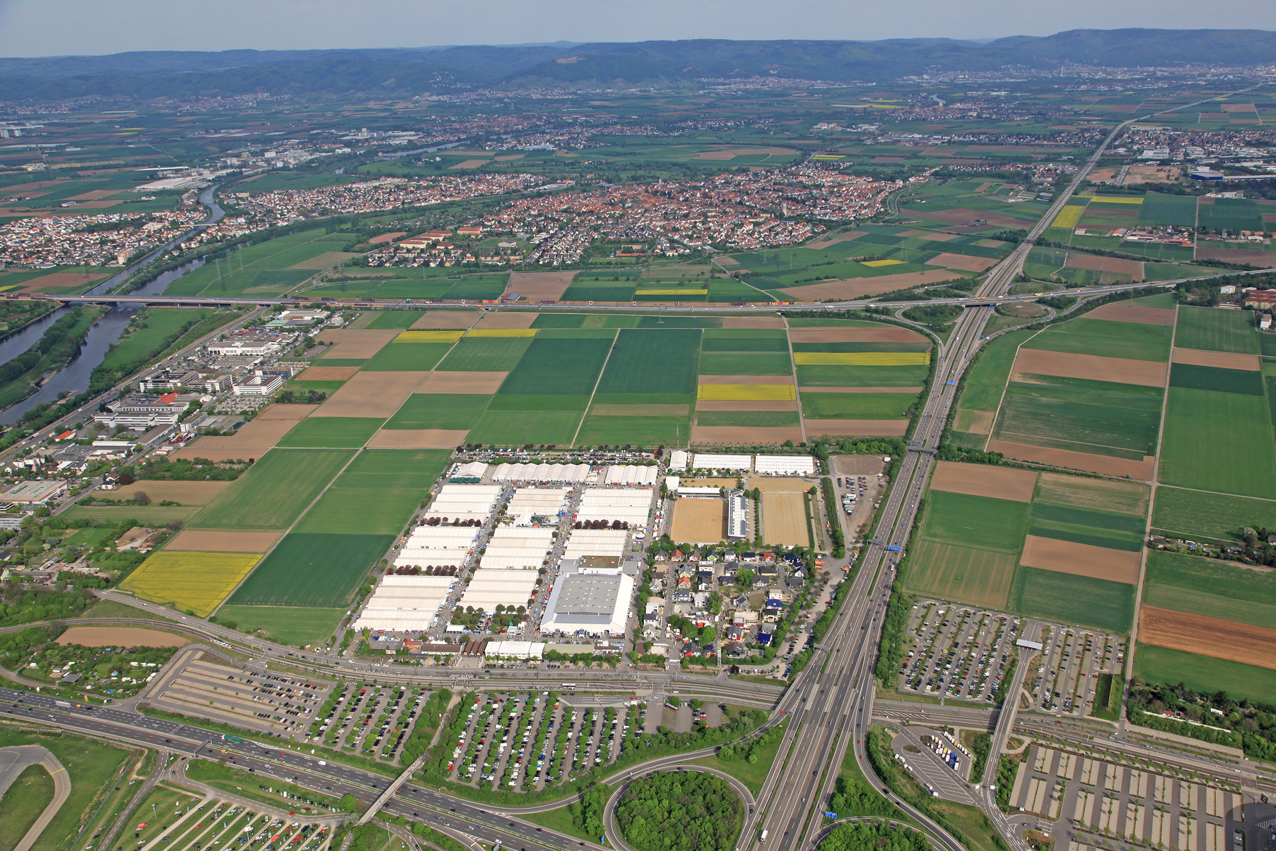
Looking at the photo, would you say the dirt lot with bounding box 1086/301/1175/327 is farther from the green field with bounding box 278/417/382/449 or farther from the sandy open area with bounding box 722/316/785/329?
the green field with bounding box 278/417/382/449

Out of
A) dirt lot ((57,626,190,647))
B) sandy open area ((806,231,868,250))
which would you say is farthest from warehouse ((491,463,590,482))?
sandy open area ((806,231,868,250))

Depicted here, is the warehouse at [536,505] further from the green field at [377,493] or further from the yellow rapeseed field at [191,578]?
the yellow rapeseed field at [191,578]

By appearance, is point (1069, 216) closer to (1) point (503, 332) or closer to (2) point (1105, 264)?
(2) point (1105, 264)

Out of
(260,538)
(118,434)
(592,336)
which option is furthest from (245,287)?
(260,538)

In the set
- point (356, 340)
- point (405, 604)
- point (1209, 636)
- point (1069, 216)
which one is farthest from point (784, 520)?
point (1069, 216)

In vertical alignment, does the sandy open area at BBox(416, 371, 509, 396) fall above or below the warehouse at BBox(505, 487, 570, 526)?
above

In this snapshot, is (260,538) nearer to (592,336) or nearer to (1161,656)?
(592,336)

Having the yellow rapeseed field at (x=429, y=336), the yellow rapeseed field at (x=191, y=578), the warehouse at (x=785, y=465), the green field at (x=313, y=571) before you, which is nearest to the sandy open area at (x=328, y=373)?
the yellow rapeseed field at (x=429, y=336)
